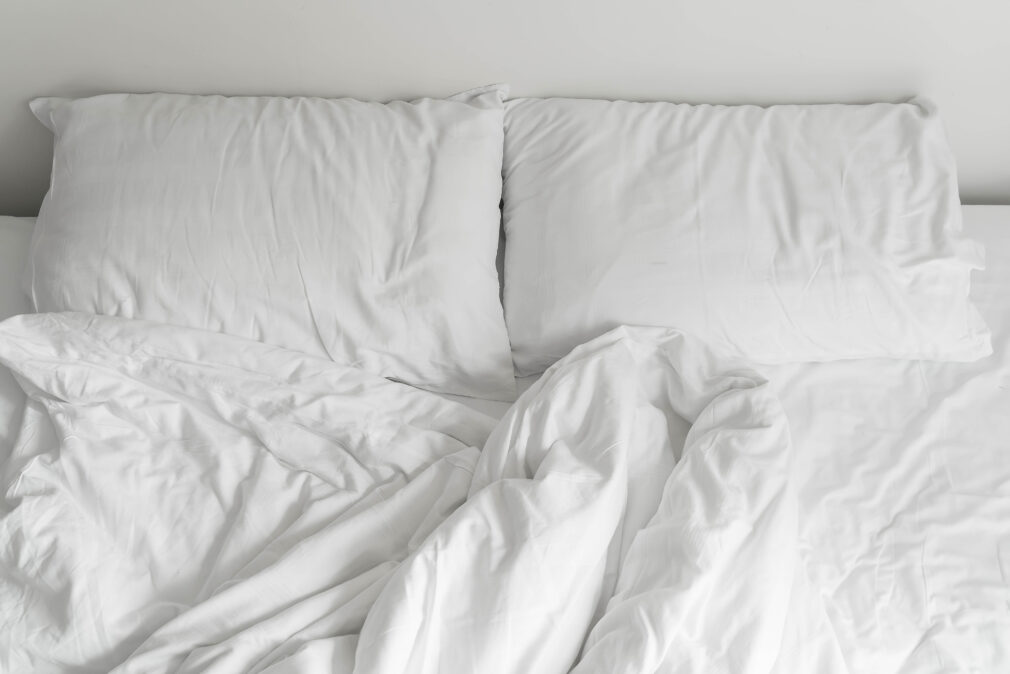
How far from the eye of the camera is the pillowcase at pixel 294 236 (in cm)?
113

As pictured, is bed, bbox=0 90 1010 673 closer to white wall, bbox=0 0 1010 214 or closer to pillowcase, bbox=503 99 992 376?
pillowcase, bbox=503 99 992 376

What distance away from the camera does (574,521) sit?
2.82 ft

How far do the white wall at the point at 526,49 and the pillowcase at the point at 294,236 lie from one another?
138 mm

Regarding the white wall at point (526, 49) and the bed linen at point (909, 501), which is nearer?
the bed linen at point (909, 501)

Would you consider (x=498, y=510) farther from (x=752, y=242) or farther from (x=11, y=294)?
(x=11, y=294)

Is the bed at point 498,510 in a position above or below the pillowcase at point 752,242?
below

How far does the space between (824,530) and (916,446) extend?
0.63ft

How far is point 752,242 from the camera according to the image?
1164 millimetres

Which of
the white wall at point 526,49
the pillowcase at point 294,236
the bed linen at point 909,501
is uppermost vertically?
the white wall at point 526,49

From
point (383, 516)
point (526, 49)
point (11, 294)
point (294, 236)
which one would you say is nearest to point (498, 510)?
point (383, 516)

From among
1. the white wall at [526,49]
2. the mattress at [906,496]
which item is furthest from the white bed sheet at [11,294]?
the white wall at [526,49]

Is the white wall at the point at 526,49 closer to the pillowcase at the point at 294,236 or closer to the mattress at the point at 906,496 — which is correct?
the pillowcase at the point at 294,236

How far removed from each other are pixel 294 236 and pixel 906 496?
839 mm

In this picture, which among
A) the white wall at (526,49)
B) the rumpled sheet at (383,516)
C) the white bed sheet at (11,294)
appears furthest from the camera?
the white wall at (526,49)
